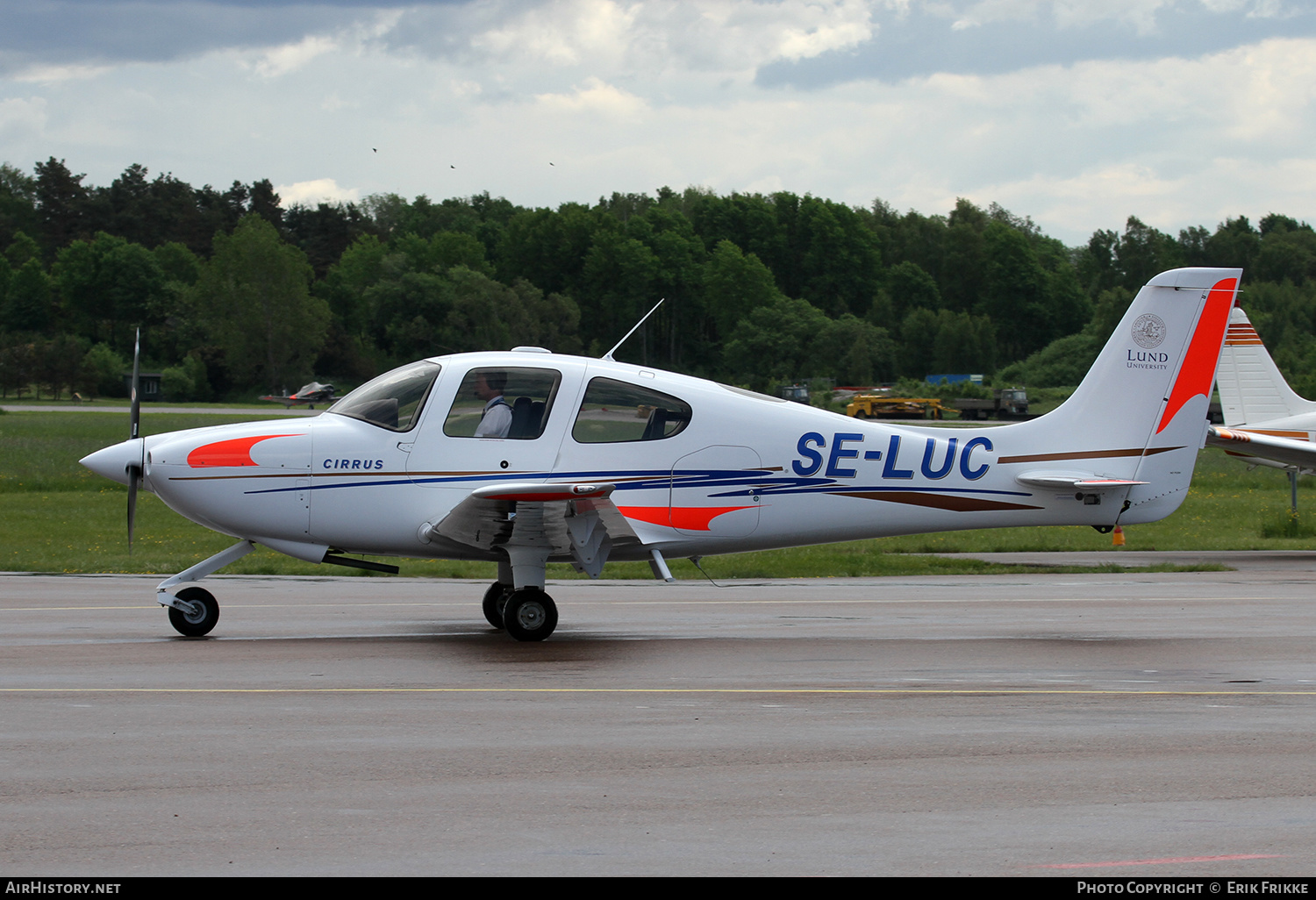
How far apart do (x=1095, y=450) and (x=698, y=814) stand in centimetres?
744

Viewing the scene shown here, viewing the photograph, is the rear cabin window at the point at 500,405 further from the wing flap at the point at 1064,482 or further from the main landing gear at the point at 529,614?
the wing flap at the point at 1064,482

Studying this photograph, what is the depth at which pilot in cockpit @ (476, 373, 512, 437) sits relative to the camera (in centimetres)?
1027

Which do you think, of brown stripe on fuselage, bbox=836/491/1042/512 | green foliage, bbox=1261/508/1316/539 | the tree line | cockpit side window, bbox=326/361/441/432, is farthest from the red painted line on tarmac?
the tree line

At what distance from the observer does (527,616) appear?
1007 centimetres

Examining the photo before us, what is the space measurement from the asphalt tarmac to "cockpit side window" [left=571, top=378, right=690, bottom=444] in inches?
68.8

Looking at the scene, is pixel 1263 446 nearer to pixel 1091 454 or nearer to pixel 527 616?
pixel 1091 454

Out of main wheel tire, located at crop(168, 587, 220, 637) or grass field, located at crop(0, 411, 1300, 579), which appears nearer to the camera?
main wheel tire, located at crop(168, 587, 220, 637)

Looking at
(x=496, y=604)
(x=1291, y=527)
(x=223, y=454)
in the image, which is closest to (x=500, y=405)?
(x=496, y=604)

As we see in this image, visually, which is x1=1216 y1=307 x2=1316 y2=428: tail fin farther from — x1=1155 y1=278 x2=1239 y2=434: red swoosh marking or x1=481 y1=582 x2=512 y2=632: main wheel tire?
x1=481 y1=582 x2=512 y2=632: main wheel tire

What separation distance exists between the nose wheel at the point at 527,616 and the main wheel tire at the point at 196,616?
245 centimetres

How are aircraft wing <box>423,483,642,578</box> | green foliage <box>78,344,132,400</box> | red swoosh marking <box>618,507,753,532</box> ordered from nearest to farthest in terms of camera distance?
aircraft wing <box>423,483,642,578</box> < red swoosh marking <box>618,507,753,532</box> < green foliage <box>78,344,132,400</box>

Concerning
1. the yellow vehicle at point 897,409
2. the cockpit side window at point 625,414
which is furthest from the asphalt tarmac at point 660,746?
the yellow vehicle at point 897,409

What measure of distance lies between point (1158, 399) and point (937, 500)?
2453 mm

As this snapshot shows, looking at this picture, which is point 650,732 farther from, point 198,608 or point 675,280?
point 675,280
